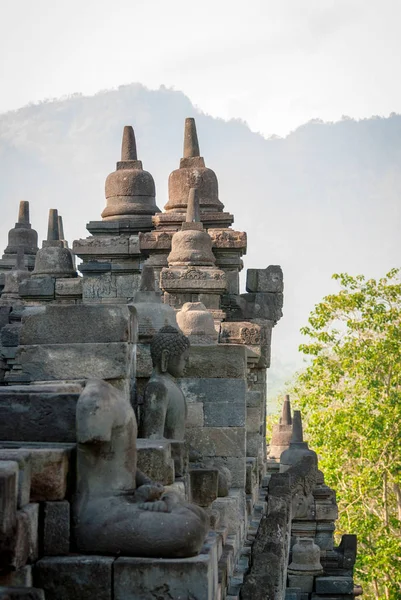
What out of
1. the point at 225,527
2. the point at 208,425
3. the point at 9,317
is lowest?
the point at 225,527

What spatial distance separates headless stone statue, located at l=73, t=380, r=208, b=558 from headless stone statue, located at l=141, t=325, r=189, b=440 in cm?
169

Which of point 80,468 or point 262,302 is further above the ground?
point 262,302

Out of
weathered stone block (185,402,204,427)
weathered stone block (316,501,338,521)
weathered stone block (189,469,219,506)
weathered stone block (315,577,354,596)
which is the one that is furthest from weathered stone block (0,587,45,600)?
weathered stone block (316,501,338,521)

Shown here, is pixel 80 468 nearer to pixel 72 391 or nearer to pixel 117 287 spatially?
pixel 72 391

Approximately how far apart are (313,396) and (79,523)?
18714 millimetres

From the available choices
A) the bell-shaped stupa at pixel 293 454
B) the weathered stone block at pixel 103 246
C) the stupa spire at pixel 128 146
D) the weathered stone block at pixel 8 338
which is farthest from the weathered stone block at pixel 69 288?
the weathered stone block at pixel 8 338

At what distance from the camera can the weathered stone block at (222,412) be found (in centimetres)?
783

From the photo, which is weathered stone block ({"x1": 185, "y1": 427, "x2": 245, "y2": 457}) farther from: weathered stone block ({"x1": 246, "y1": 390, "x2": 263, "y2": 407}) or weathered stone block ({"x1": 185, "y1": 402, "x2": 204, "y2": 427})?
weathered stone block ({"x1": 246, "y1": 390, "x2": 263, "y2": 407})

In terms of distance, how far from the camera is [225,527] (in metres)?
6.82

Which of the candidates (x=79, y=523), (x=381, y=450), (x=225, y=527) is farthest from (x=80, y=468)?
(x=381, y=450)

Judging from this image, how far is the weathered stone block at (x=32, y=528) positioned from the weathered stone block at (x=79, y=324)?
1.96 meters

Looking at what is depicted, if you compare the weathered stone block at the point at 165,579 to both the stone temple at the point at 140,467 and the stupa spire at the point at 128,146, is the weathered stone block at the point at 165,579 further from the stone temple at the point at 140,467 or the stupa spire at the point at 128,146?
the stupa spire at the point at 128,146

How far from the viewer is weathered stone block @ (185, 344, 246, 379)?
774cm

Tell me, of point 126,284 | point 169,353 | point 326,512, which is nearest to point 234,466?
point 169,353
